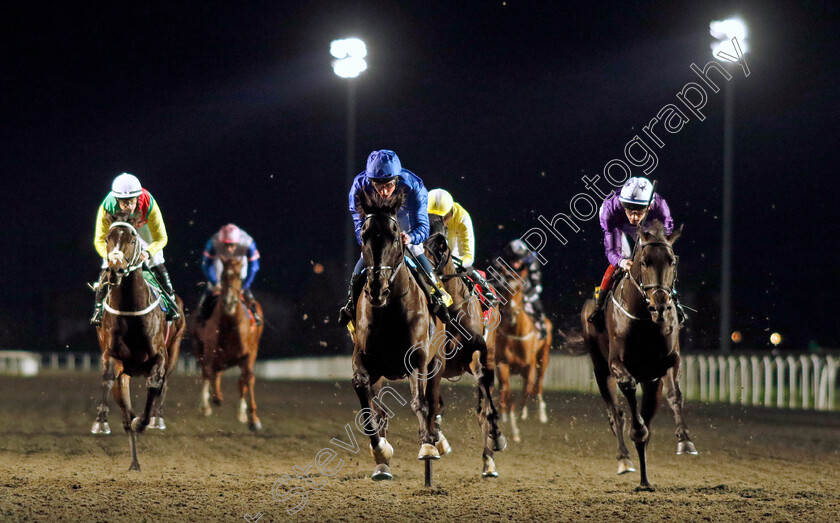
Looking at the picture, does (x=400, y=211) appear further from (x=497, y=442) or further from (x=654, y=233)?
(x=497, y=442)

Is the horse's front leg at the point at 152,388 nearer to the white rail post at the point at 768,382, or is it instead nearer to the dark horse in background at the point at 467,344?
the dark horse in background at the point at 467,344

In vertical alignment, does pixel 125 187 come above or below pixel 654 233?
above

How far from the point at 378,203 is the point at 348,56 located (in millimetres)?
10876

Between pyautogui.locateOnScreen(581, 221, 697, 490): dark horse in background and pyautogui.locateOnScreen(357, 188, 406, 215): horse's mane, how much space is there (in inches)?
81.5

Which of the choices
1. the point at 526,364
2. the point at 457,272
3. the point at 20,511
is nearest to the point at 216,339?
the point at 526,364

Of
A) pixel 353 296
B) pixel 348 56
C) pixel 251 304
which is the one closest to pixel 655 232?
pixel 353 296

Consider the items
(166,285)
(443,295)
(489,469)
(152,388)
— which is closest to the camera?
(443,295)

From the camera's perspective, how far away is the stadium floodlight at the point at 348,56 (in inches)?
648

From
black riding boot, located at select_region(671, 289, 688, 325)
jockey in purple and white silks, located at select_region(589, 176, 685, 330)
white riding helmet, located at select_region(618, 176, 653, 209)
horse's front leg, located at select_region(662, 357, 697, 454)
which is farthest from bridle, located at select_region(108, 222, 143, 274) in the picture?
horse's front leg, located at select_region(662, 357, 697, 454)

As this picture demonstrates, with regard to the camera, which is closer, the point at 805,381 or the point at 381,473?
the point at 381,473

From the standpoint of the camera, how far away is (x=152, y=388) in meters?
8.51

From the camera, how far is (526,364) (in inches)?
508

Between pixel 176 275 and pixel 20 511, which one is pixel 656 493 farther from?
pixel 176 275

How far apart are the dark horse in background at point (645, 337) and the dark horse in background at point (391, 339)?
1.76 m
